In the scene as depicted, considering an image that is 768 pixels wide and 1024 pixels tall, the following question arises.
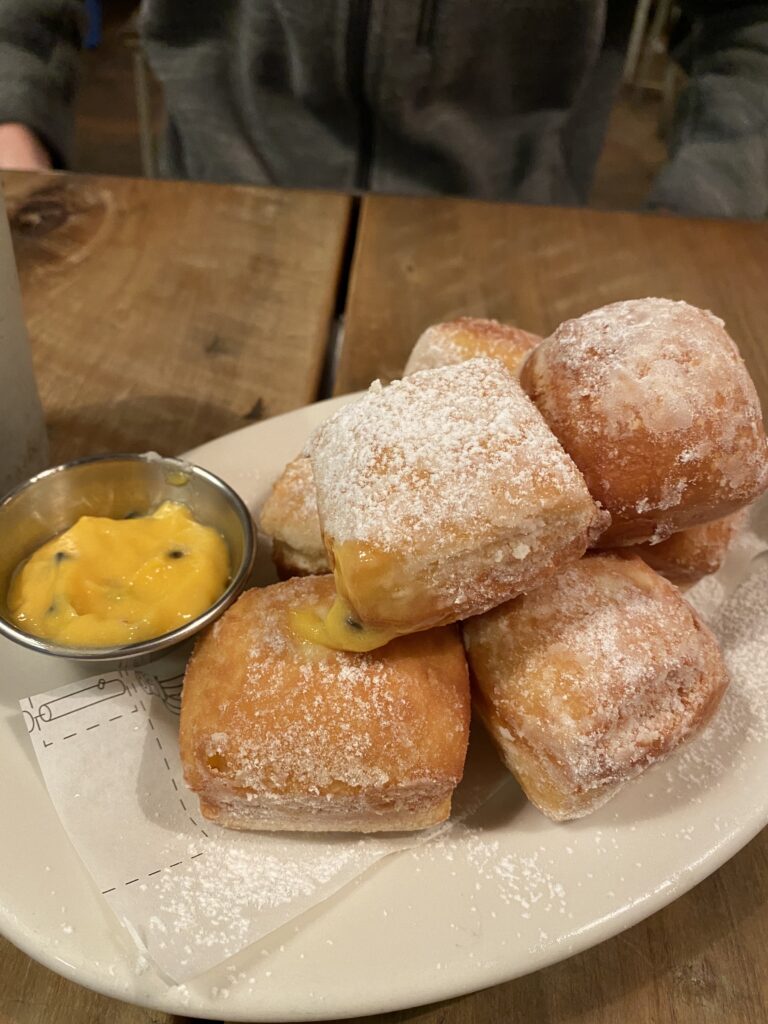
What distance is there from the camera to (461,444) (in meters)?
0.87

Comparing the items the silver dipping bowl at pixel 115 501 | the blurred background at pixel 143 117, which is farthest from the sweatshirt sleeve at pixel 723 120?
the silver dipping bowl at pixel 115 501

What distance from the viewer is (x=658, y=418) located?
35.5 inches

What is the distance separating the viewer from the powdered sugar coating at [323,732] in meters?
0.85

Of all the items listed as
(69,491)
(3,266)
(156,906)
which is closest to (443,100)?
(3,266)

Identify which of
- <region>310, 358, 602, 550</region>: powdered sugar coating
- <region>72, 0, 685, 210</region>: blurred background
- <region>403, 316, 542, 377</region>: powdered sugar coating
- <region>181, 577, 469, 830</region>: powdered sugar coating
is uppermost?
<region>310, 358, 602, 550</region>: powdered sugar coating

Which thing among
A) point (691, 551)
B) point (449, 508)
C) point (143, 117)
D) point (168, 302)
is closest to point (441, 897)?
point (449, 508)

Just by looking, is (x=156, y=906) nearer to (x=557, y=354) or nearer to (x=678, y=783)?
(x=678, y=783)

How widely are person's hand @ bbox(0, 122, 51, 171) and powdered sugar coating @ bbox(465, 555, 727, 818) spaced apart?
2.10 meters

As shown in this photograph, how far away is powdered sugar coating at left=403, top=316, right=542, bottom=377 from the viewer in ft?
3.99

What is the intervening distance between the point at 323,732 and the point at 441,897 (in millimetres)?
212

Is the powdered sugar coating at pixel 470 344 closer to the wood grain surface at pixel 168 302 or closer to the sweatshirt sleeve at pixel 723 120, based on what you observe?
the wood grain surface at pixel 168 302

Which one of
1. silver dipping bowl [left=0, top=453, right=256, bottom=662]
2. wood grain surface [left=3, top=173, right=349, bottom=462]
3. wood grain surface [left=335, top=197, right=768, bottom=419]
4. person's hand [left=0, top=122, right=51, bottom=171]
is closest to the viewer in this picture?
silver dipping bowl [left=0, top=453, right=256, bottom=662]

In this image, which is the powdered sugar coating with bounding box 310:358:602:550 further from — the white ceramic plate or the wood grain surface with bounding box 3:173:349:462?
the wood grain surface with bounding box 3:173:349:462

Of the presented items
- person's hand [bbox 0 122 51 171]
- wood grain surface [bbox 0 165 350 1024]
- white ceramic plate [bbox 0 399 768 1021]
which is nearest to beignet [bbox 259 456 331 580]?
white ceramic plate [bbox 0 399 768 1021]
